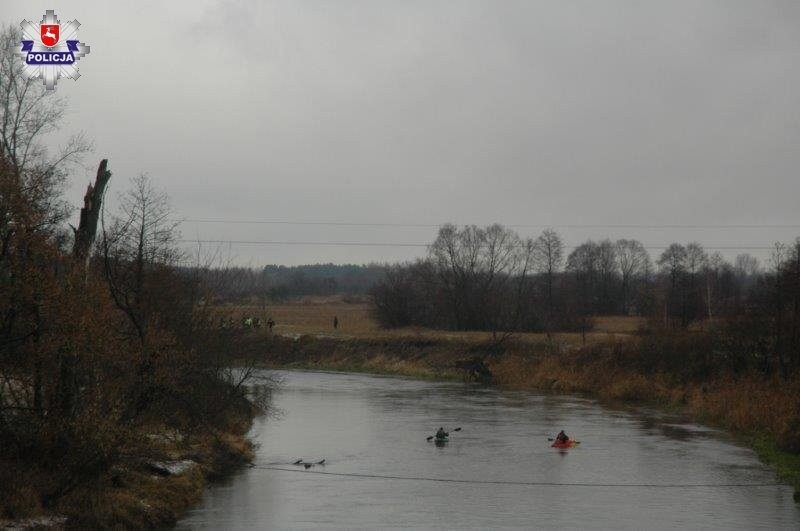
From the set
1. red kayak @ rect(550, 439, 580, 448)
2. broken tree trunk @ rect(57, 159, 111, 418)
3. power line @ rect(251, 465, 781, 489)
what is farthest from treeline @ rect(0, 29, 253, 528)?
red kayak @ rect(550, 439, 580, 448)

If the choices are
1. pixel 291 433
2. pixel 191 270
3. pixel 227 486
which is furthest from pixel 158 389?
pixel 291 433

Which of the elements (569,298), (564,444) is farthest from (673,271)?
(564,444)

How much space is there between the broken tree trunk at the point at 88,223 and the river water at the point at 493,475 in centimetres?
645

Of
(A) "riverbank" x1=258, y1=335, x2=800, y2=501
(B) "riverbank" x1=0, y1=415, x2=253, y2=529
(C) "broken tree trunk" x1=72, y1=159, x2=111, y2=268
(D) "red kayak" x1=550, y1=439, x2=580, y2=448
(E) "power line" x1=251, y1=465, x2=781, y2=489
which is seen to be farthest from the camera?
(A) "riverbank" x1=258, y1=335, x2=800, y2=501

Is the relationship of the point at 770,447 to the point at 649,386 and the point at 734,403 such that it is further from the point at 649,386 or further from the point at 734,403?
the point at 649,386

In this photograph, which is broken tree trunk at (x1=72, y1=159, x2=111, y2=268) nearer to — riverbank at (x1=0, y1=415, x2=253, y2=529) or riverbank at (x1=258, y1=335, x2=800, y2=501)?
riverbank at (x1=0, y1=415, x2=253, y2=529)

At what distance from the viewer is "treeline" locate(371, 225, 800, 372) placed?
48.4 m

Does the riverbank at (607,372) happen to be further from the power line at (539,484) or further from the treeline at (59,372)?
the treeline at (59,372)

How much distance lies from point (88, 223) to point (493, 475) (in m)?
14.8

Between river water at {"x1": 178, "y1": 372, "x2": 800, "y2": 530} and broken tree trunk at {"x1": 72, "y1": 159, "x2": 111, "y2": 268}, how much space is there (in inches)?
254

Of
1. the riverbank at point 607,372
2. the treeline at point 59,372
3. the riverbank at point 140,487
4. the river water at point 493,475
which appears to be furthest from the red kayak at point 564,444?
the treeline at point 59,372

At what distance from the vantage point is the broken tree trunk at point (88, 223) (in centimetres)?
2030

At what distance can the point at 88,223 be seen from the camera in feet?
69.0

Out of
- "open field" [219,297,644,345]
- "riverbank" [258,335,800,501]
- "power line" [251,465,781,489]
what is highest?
"open field" [219,297,644,345]
